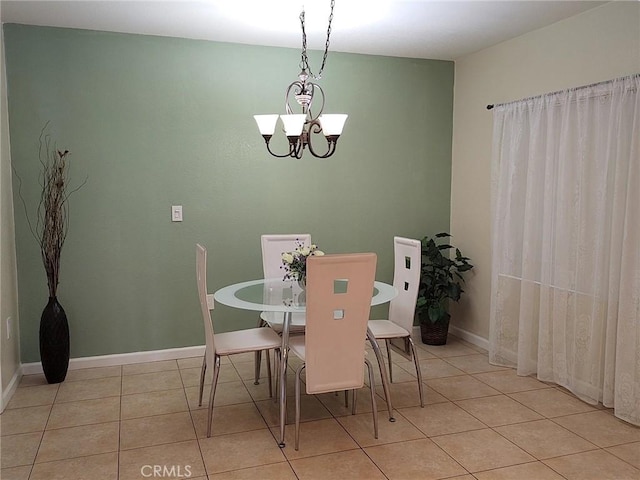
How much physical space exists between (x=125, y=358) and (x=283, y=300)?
5.74 feet

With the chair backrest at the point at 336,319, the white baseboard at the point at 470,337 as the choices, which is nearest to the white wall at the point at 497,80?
the white baseboard at the point at 470,337

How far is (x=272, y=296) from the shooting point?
3211 millimetres

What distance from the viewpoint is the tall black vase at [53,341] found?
12.2 feet

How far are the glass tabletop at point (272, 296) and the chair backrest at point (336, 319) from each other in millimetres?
173

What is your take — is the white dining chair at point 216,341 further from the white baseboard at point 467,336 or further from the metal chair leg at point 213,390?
the white baseboard at point 467,336

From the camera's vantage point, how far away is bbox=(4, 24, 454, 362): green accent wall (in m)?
3.87

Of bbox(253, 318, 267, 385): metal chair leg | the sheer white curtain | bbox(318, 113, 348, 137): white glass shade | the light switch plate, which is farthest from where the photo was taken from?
the light switch plate

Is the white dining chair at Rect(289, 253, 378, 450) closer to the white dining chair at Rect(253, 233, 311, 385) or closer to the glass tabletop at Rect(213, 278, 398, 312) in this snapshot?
the glass tabletop at Rect(213, 278, 398, 312)

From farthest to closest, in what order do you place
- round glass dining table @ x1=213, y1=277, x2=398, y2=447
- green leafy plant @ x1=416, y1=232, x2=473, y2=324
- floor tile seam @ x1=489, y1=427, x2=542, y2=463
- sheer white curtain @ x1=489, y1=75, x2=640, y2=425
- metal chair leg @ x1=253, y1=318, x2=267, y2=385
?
1. green leafy plant @ x1=416, y1=232, x2=473, y2=324
2. metal chair leg @ x1=253, y1=318, x2=267, y2=385
3. sheer white curtain @ x1=489, y1=75, x2=640, y2=425
4. round glass dining table @ x1=213, y1=277, x2=398, y2=447
5. floor tile seam @ x1=489, y1=427, x2=542, y2=463

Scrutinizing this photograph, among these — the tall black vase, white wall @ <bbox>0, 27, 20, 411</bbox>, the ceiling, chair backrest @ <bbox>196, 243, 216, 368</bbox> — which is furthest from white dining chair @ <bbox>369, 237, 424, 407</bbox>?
white wall @ <bbox>0, 27, 20, 411</bbox>

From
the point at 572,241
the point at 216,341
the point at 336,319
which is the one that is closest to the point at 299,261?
the point at 336,319

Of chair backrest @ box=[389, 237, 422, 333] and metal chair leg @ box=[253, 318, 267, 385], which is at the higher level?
chair backrest @ box=[389, 237, 422, 333]

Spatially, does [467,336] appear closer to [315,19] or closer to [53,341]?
[315,19]

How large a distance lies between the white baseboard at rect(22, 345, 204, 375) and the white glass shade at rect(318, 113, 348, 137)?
7.18ft
